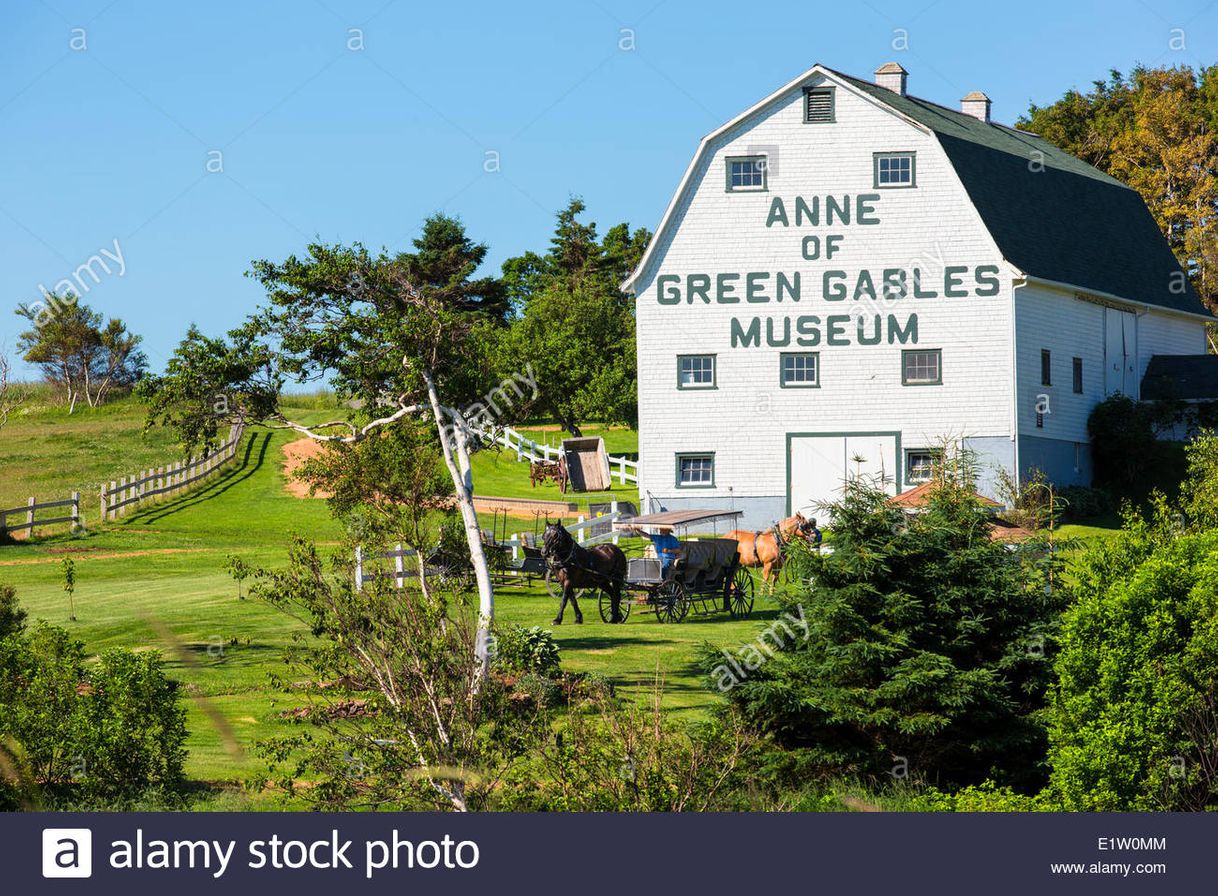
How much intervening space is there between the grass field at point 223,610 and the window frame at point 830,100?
13.8 meters

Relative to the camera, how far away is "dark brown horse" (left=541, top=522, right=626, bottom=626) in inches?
1035

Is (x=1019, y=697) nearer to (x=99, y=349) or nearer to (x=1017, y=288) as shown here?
(x=1017, y=288)

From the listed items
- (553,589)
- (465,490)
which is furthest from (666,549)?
(465,490)

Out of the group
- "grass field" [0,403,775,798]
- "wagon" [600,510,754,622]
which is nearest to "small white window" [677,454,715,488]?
"grass field" [0,403,775,798]

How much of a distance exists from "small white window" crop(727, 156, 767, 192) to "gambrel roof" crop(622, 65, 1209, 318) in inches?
36.2

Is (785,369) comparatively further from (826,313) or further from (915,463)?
(915,463)

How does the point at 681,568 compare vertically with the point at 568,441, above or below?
below

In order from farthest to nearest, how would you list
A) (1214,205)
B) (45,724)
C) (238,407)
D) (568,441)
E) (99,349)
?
1. (99,349)
2. (1214,205)
3. (568,441)
4. (238,407)
5. (45,724)

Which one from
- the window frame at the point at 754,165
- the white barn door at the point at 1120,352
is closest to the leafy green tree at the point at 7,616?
the window frame at the point at 754,165

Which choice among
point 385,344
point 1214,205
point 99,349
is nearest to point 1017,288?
point 385,344

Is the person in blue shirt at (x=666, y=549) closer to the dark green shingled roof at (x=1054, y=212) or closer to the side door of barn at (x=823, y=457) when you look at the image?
the side door of barn at (x=823, y=457)

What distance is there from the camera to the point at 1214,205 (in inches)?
2616

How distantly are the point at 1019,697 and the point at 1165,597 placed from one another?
6.62ft

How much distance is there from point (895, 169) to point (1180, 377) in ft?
44.3
